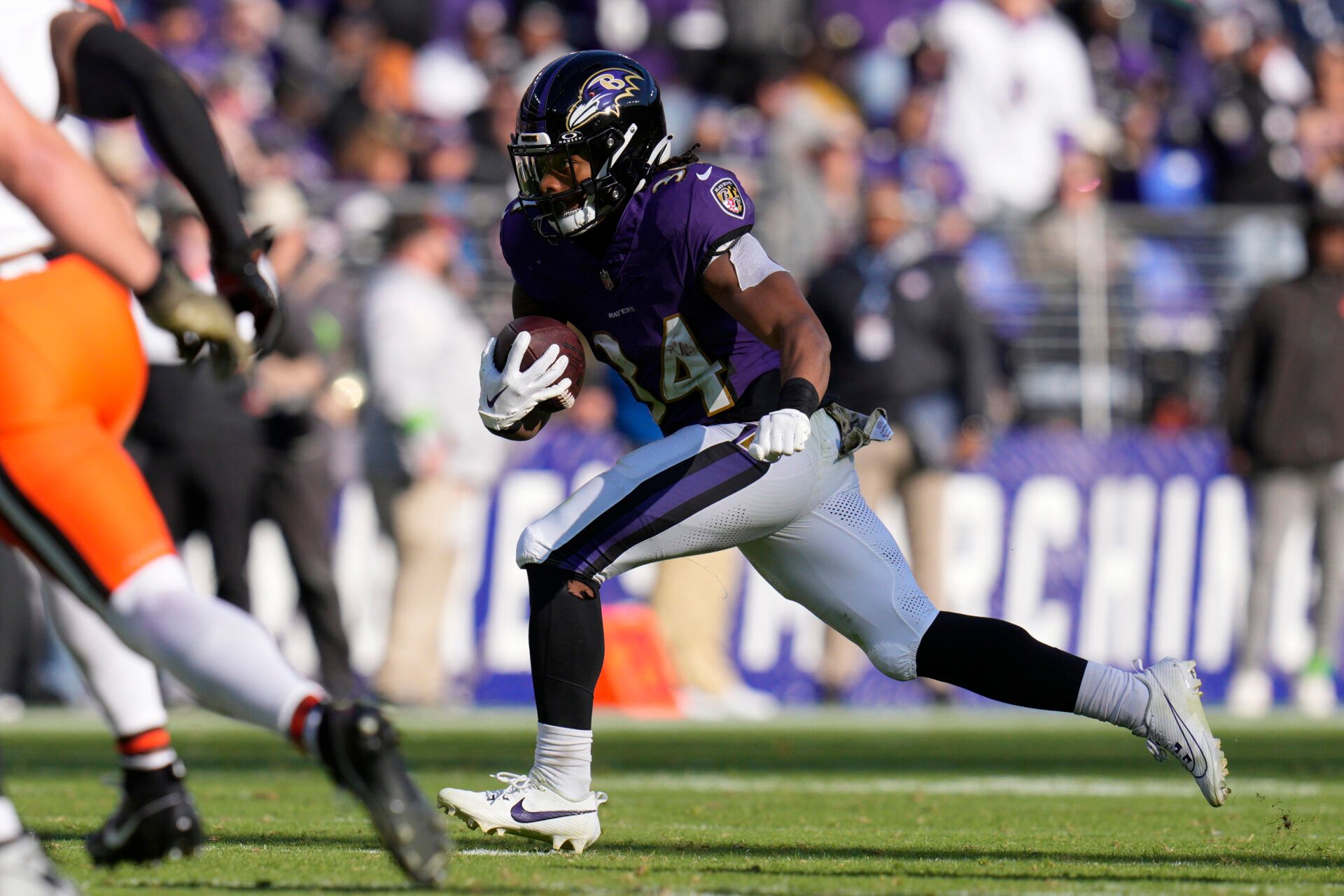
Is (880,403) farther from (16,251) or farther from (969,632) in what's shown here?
(16,251)

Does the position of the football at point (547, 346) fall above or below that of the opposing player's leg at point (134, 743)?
above

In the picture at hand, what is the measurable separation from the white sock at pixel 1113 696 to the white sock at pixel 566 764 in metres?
1.12

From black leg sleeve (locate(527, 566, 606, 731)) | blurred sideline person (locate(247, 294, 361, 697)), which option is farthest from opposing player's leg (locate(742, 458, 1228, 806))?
blurred sideline person (locate(247, 294, 361, 697))

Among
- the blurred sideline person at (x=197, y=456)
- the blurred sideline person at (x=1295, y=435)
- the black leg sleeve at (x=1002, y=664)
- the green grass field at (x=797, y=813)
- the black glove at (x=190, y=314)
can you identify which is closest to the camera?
the black glove at (x=190, y=314)

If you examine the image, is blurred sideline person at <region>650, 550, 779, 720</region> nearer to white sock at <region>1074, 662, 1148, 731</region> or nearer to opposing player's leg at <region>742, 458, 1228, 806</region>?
opposing player's leg at <region>742, 458, 1228, 806</region>

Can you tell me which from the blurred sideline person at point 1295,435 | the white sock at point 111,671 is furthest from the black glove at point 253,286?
the blurred sideline person at point 1295,435

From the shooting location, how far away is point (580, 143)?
15.4ft

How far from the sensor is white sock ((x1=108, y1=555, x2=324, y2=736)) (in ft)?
10.5

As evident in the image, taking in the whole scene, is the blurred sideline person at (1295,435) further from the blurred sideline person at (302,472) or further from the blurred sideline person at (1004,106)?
the blurred sideline person at (302,472)

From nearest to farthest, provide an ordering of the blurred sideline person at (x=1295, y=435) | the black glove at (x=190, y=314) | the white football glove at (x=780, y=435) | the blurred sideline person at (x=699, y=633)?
the black glove at (x=190, y=314)
the white football glove at (x=780, y=435)
the blurred sideline person at (x=699, y=633)
the blurred sideline person at (x=1295, y=435)

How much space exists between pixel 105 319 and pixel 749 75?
421 inches

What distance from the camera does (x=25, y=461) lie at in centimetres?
318

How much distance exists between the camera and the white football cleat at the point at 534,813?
454 cm

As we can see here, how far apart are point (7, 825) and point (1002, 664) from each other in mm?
2302
